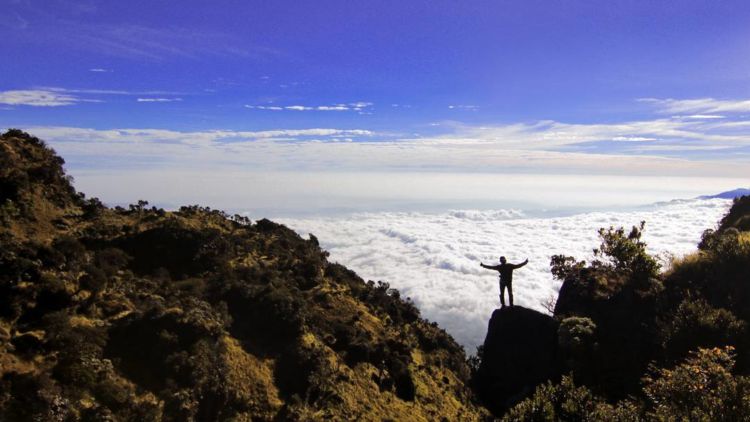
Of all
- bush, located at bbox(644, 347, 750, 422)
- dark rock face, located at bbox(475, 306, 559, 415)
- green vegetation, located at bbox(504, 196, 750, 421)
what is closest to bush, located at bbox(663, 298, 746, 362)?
green vegetation, located at bbox(504, 196, 750, 421)

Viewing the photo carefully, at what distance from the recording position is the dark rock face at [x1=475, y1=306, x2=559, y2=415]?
20.9m

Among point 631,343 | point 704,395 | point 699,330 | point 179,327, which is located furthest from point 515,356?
point 179,327

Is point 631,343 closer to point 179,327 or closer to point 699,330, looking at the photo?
point 699,330

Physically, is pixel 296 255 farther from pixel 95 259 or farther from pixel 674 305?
pixel 674 305

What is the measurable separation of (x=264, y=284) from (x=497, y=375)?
12889 mm

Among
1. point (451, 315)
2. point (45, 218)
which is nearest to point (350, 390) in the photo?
point (45, 218)

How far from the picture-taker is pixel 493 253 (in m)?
188

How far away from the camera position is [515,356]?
2230cm

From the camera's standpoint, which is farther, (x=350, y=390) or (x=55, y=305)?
(x=350, y=390)

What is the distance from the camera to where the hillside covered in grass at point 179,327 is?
12516 mm

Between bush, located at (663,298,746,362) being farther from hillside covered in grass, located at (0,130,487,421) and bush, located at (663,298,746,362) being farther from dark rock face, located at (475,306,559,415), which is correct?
hillside covered in grass, located at (0,130,487,421)

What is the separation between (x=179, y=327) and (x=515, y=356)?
15.9 meters

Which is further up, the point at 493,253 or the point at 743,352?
the point at 743,352

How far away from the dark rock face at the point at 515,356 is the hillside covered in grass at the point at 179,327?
62.6 inches
